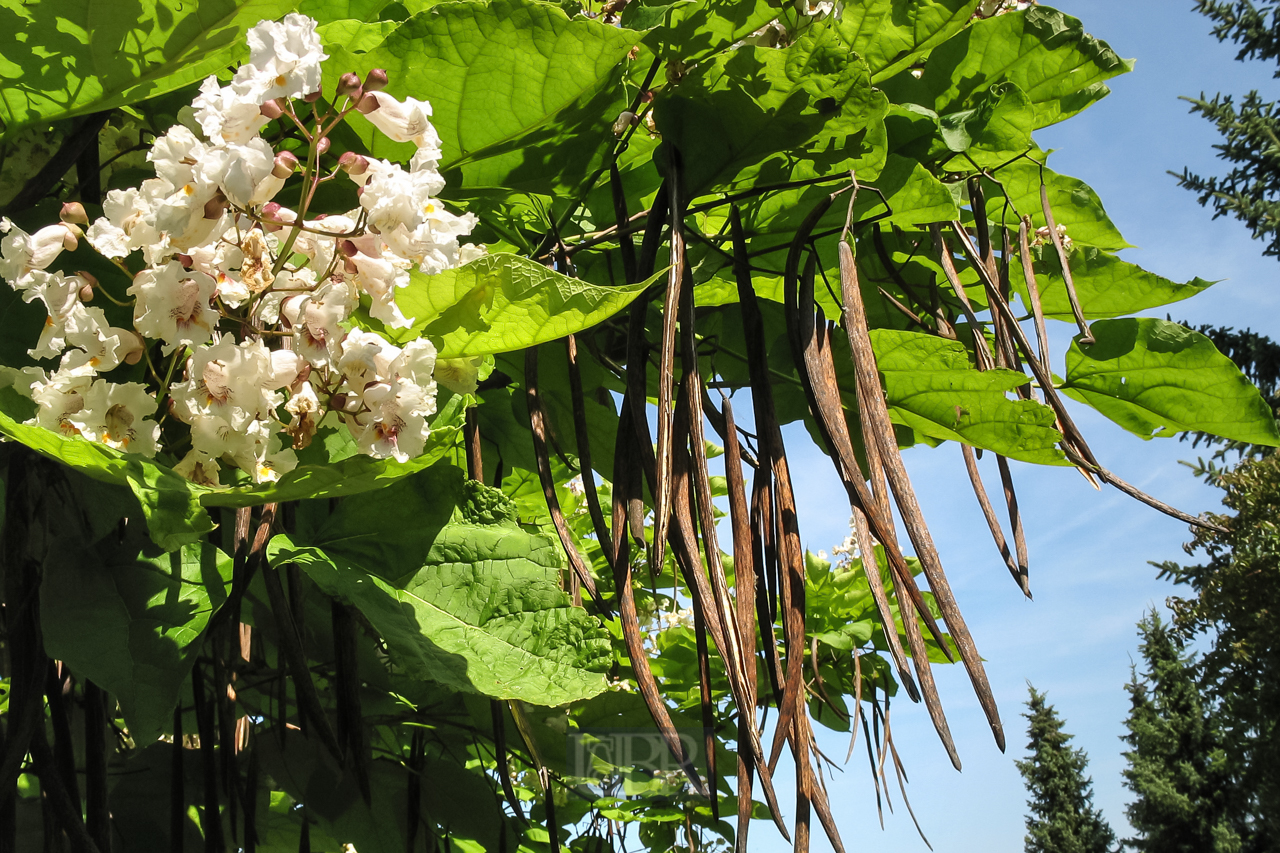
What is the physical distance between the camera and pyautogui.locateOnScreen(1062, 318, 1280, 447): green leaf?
0.77 metres

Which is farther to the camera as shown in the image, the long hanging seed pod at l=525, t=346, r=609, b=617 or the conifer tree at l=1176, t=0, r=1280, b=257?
the conifer tree at l=1176, t=0, r=1280, b=257

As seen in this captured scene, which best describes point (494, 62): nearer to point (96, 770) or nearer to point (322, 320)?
point (322, 320)

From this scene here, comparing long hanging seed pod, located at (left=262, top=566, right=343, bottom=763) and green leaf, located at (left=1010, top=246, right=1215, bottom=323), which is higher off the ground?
green leaf, located at (left=1010, top=246, right=1215, bottom=323)

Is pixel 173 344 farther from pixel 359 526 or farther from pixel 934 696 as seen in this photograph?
pixel 934 696

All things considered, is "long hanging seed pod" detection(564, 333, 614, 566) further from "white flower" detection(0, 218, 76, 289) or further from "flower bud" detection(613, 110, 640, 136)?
"white flower" detection(0, 218, 76, 289)

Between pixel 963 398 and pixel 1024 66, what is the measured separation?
280mm

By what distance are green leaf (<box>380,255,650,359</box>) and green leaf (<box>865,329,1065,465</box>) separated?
0.32 m

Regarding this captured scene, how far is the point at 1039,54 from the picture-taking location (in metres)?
0.73

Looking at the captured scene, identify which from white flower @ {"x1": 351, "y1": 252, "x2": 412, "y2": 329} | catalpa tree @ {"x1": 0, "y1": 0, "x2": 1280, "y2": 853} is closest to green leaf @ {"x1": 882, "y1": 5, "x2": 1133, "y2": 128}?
catalpa tree @ {"x1": 0, "y1": 0, "x2": 1280, "y2": 853}

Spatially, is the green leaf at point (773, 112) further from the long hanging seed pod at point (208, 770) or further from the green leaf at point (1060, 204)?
the long hanging seed pod at point (208, 770)

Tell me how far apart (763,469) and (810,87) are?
263 mm

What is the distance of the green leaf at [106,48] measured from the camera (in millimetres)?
509

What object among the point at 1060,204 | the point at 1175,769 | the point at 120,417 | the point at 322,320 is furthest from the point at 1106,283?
the point at 1175,769

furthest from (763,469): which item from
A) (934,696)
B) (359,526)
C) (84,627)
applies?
(84,627)
